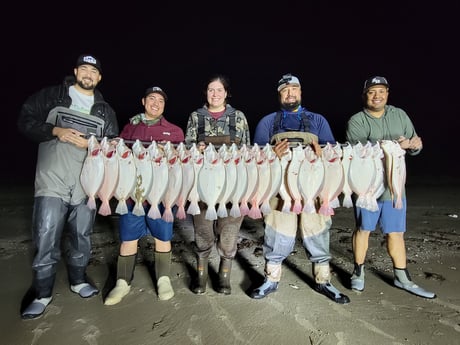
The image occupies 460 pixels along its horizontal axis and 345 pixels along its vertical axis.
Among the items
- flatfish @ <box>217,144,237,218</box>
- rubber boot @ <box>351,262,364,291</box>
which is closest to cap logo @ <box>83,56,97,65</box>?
flatfish @ <box>217,144,237,218</box>

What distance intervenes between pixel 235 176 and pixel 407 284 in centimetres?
241

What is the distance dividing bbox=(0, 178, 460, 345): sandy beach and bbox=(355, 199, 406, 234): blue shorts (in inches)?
29.9

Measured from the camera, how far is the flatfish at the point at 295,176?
3.37 m

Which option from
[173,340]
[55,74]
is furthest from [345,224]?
[55,74]

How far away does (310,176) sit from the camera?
11.1 ft

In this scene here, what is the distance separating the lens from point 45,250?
3.33 m

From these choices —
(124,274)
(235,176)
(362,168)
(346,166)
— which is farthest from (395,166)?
(124,274)

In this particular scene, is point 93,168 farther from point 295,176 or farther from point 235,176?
point 295,176

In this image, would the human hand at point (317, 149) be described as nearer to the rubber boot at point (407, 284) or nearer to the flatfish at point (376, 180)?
the flatfish at point (376, 180)

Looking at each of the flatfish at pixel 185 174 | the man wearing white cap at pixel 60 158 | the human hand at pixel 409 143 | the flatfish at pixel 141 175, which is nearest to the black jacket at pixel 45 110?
the man wearing white cap at pixel 60 158

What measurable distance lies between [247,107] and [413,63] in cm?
2246

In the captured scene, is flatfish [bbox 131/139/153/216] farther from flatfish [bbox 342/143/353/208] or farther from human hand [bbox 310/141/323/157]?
flatfish [bbox 342/143/353/208]

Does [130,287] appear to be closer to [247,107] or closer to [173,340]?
[173,340]

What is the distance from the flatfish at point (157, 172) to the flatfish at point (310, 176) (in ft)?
4.43
